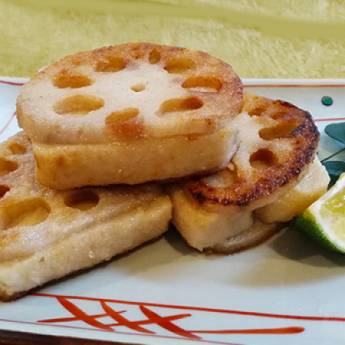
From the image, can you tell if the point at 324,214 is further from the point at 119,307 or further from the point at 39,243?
the point at 39,243

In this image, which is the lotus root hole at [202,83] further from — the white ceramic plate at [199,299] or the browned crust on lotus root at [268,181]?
the white ceramic plate at [199,299]

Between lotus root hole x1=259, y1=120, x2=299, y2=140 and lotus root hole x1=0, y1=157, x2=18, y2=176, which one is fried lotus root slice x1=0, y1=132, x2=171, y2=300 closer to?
lotus root hole x1=0, y1=157, x2=18, y2=176

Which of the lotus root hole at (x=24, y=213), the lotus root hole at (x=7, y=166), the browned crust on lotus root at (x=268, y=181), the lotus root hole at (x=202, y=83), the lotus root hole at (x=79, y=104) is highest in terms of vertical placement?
the lotus root hole at (x=202, y=83)

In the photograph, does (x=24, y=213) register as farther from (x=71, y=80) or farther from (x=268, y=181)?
(x=268, y=181)

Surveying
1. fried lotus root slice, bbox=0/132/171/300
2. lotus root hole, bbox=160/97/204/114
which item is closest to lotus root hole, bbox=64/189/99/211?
fried lotus root slice, bbox=0/132/171/300

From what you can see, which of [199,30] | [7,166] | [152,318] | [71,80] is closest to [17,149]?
[7,166]

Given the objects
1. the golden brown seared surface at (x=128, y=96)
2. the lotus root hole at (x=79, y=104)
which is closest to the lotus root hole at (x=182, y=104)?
the golden brown seared surface at (x=128, y=96)

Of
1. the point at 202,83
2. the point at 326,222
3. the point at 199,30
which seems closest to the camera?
the point at 326,222
